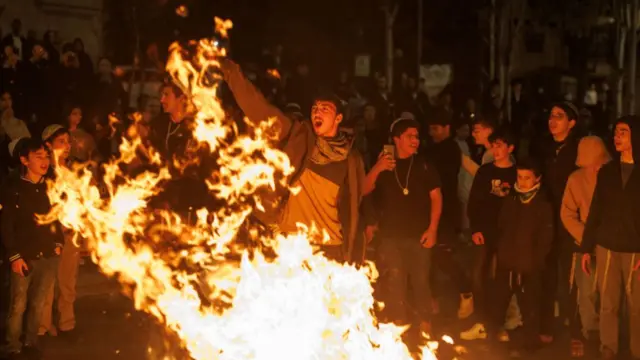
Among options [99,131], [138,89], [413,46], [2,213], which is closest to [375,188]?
[2,213]

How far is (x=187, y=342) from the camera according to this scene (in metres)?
7.30

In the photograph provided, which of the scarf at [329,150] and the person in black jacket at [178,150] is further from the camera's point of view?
the person in black jacket at [178,150]

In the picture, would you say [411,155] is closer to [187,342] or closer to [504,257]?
[504,257]

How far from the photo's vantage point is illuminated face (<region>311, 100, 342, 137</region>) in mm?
7577

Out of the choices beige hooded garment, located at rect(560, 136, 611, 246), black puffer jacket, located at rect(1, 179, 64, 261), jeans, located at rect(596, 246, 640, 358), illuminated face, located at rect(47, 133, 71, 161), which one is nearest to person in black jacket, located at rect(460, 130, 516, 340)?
beige hooded garment, located at rect(560, 136, 611, 246)

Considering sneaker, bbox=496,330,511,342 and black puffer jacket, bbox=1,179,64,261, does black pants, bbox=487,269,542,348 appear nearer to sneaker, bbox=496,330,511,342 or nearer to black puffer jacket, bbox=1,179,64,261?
sneaker, bbox=496,330,511,342

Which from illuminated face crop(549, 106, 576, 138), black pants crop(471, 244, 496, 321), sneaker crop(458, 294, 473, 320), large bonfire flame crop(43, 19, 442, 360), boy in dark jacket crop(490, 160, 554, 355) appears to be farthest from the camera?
sneaker crop(458, 294, 473, 320)

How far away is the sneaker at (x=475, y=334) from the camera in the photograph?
9.99 m

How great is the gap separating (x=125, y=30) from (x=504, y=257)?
14.5 m

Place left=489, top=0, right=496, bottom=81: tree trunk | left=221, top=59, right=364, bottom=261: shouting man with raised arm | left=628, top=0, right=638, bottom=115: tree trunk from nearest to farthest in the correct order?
left=221, top=59, right=364, bottom=261: shouting man with raised arm < left=628, top=0, right=638, bottom=115: tree trunk < left=489, top=0, right=496, bottom=81: tree trunk

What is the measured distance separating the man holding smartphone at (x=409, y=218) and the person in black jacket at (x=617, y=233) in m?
1.49

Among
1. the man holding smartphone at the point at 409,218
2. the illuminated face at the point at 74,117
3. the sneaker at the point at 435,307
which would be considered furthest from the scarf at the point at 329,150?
the illuminated face at the point at 74,117

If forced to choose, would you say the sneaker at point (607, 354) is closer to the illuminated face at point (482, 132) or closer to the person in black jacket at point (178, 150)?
the illuminated face at point (482, 132)

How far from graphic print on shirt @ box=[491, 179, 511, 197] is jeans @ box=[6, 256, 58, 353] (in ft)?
13.5
